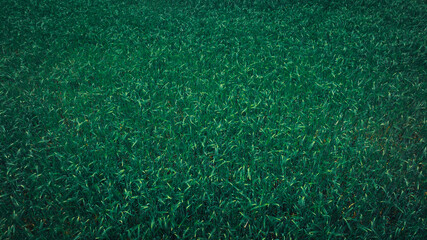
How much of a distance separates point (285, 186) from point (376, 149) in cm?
147

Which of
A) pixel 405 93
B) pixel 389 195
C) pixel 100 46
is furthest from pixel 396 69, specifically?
pixel 100 46

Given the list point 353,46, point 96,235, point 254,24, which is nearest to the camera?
point 96,235

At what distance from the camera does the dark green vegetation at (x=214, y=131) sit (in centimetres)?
308

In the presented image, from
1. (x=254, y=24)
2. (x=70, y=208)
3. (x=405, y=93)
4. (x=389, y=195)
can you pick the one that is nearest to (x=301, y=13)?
(x=254, y=24)

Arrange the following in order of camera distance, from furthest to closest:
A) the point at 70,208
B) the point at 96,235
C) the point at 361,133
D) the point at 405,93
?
the point at 405,93 < the point at 361,133 < the point at 70,208 < the point at 96,235

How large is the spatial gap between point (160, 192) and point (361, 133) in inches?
118

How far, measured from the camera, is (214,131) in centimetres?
418

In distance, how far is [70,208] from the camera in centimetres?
324

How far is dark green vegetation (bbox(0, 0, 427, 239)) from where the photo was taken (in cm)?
308

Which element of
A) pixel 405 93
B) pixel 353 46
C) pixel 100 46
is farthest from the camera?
pixel 100 46

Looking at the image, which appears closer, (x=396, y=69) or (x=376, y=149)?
(x=376, y=149)

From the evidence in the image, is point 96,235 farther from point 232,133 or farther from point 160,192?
point 232,133

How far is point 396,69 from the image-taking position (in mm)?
5805

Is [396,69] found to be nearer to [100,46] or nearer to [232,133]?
[232,133]
